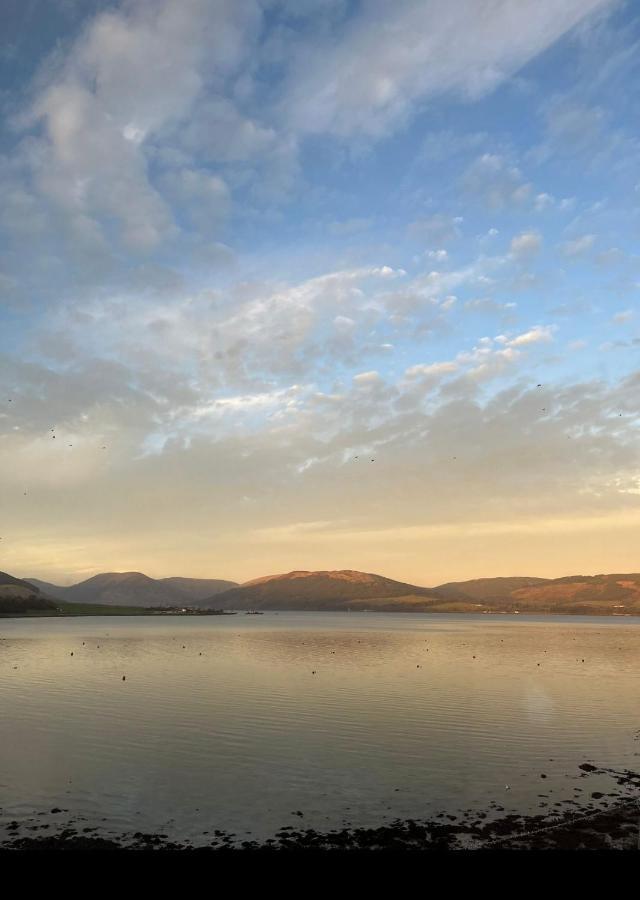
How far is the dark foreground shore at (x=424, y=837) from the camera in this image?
855 inches

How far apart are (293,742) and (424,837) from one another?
1766 cm

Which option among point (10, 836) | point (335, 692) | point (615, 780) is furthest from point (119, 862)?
point (335, 692)

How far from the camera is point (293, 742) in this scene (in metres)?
39.2

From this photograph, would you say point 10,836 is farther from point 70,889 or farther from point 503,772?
point 503,772

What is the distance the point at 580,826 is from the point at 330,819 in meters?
9.78

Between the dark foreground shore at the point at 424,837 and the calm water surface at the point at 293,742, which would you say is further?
the calm water surface at the point at 293,742

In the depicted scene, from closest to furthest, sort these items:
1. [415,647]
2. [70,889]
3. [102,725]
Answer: [70,889] < [102,725] < [415,647]

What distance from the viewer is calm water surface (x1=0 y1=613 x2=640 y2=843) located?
2700cm

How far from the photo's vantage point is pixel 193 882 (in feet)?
44.6

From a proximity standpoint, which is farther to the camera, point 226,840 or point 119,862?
point 226,840

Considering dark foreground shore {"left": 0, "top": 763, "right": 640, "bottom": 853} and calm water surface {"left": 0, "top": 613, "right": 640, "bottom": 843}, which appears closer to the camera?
dark foreground shore {"left": 0, "top": 763, "right": 640, "bottom": 853}

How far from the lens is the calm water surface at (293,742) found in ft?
88.6

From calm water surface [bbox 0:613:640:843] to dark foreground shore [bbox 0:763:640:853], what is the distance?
3.18 ft

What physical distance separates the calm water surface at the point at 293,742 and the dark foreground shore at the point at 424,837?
38.2 inches
